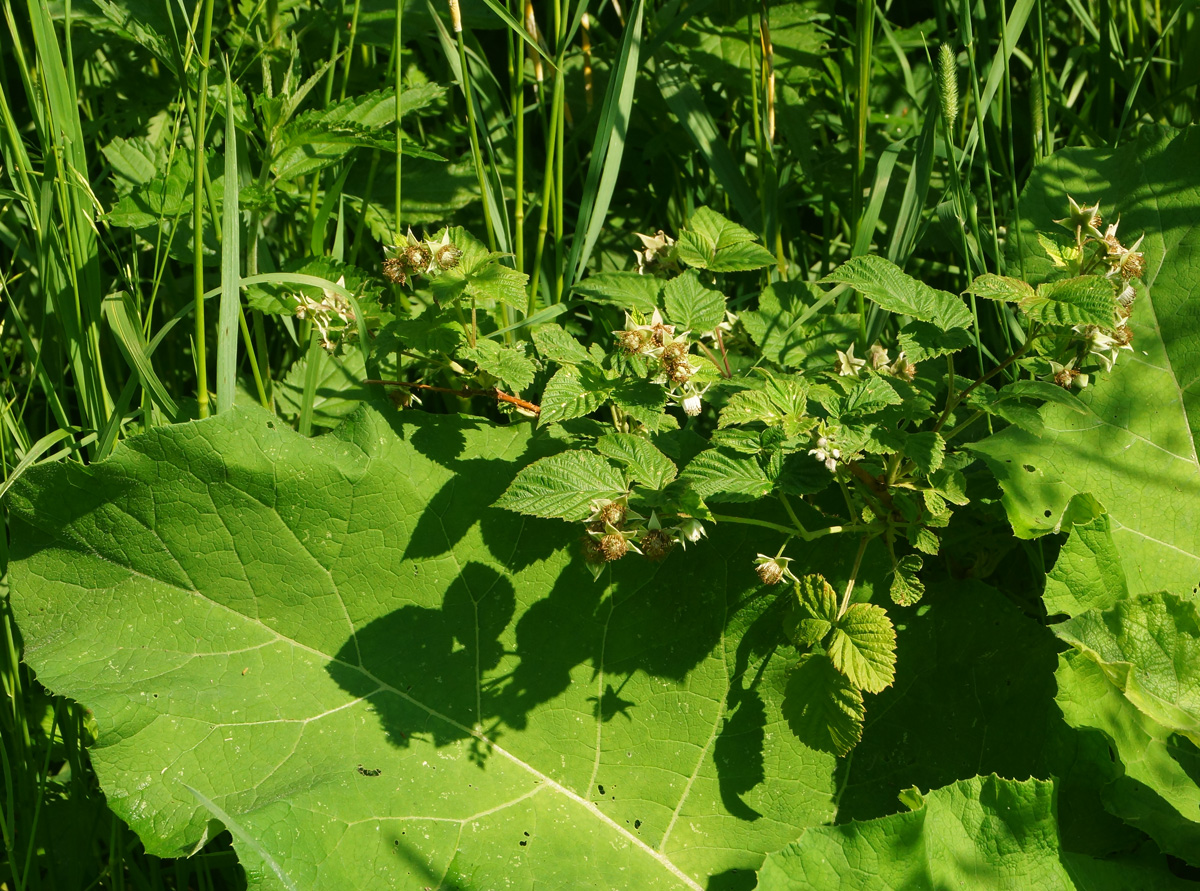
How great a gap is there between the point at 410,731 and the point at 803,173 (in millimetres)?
1480

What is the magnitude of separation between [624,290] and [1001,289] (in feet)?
2.12

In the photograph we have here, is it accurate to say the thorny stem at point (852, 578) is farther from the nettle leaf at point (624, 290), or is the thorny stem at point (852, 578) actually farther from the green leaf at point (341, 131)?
the green leaf at point (341, 131)

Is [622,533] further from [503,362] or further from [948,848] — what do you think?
[948,848]

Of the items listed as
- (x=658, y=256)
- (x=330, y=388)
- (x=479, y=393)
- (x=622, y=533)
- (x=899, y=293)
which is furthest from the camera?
(x=330, y=388)

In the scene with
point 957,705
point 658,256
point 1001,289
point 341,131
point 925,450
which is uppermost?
point 341,131

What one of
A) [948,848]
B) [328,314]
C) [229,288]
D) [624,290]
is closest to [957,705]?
[948,848]

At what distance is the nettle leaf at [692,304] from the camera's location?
1.81 meters

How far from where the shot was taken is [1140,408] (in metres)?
1.90

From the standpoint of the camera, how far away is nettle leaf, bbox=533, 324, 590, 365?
1787mm

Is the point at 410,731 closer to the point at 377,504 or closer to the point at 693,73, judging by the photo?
the point at 377,504

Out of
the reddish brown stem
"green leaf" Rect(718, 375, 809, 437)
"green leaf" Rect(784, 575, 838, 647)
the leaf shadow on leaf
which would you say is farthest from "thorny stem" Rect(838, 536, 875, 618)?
the reddish brown stem

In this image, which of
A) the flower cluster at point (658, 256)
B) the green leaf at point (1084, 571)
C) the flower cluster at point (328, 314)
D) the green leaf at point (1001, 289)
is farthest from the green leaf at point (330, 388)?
the green leaf at point (1084, 571)

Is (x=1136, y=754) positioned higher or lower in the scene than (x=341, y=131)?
lower

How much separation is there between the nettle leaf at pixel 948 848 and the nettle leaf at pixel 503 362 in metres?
0.84
